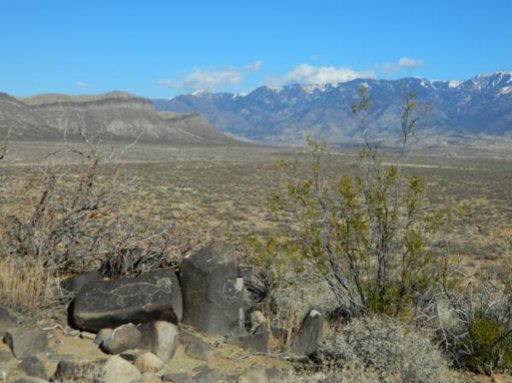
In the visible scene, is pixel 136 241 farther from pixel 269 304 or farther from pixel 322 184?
pixel 322 184

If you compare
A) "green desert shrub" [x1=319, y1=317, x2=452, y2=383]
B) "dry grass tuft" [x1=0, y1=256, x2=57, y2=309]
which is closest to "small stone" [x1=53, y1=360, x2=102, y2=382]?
"dry grass tuft" [x1=0, y1=256, x2=57, y2=309]

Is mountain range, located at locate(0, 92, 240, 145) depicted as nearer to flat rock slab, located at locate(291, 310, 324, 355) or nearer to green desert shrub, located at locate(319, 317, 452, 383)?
flat rock slab, located at locate(291, 310, 324, 355)

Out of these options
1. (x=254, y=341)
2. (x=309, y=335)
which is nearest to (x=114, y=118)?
(x=254, y=341)

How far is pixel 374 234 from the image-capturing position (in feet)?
23.3

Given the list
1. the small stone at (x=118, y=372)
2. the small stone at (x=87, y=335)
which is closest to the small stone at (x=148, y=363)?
the small stone at (x=118, y=372)

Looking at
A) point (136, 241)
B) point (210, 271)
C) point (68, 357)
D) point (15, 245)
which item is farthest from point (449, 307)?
point (15, 245)

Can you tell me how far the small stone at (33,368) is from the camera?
5.21 m

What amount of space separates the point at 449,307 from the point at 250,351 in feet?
8.26

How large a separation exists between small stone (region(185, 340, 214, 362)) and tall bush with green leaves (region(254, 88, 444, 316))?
1711mm

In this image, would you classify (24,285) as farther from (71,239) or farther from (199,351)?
(199,351)

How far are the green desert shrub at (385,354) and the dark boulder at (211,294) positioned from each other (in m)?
1.15

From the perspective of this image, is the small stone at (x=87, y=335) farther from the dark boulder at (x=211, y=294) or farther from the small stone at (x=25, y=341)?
the dark boulder at (x=211, y=294)

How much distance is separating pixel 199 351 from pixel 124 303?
881mm

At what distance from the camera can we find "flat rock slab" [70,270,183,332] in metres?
6.13
